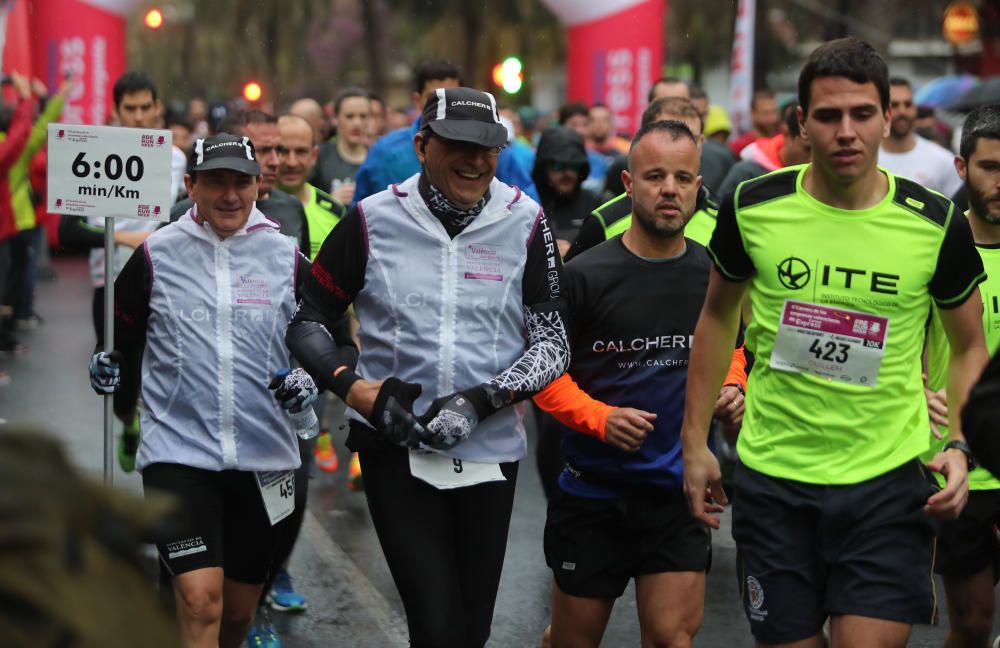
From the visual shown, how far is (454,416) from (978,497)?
80.2 inches

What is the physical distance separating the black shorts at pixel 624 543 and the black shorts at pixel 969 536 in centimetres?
84

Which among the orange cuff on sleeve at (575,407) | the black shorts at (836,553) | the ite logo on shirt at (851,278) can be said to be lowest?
the black shorts at (836,553)

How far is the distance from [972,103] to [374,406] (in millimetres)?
17978

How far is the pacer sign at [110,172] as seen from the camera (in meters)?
6.76

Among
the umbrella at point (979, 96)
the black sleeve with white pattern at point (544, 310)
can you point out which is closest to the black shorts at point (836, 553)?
the black sleeve with white pattern at point (544, 310)

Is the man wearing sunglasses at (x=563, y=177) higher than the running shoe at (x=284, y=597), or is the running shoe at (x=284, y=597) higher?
the man wearing sunglasses at (x=563, y=177)

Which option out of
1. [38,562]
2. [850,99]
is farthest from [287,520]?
[38,562]

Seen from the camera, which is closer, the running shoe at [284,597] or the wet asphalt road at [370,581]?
the wet asphalt road at [370,581]

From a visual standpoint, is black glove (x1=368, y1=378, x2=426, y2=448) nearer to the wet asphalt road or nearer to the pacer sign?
the wet asphalt road

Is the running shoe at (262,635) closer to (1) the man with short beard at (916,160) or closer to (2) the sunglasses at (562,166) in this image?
(2) the sunglasses at (562,166)

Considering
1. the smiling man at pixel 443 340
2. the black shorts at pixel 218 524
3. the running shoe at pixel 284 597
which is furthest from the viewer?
the running shoe at pixel 284 597

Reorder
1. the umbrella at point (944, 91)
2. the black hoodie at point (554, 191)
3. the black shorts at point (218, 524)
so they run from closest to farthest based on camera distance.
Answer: the black shorts at point (218, 524)
the black hoodie at point (554, 191)
the umbrella at point (944, 91)

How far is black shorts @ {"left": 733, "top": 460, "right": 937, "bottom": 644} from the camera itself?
4.24 m

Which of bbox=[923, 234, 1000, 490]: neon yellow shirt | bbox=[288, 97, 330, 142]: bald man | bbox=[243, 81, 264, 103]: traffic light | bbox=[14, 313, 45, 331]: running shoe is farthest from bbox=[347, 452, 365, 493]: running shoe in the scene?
bbox=[243, 81, 264, 103]: traffic light
